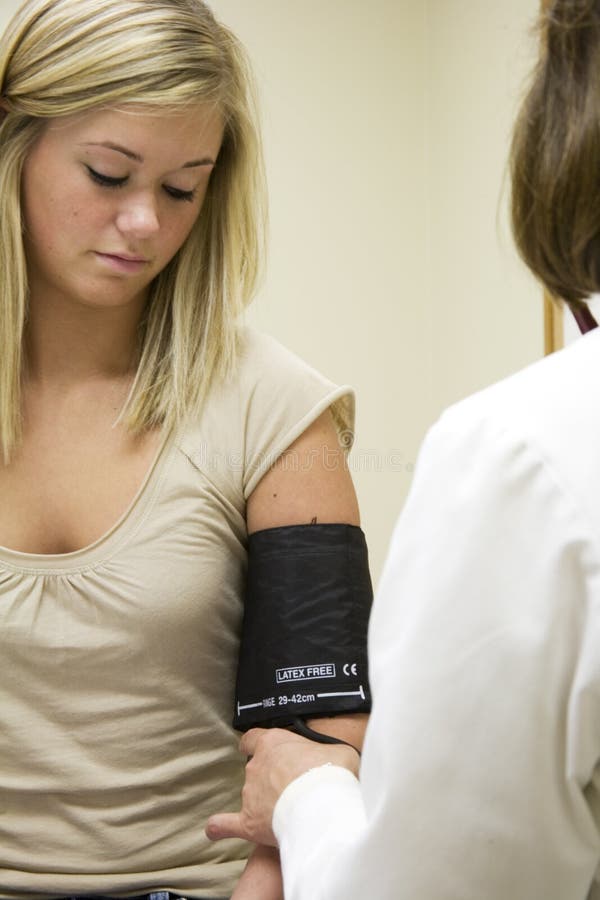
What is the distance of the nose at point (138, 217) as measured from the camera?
4.33 ft

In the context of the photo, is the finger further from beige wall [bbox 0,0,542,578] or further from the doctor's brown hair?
beige wall [bbox 0,0,542,578]

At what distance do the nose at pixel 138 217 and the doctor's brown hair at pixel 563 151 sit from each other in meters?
0.71

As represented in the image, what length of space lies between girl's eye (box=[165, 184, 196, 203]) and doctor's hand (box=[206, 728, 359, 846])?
65 cm

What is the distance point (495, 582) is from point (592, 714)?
0.28 feet

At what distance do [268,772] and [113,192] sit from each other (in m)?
0.69

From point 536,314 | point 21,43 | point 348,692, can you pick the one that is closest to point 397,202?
point 536,314

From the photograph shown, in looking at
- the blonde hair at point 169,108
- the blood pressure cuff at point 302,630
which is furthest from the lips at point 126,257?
the blood pressure cuff at point 302,630

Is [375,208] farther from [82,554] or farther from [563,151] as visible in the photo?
[563,151]

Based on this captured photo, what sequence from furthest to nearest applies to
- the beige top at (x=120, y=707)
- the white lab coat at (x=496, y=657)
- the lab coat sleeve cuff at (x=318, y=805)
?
the beige top at (x=120, y=707) < the lab coat sleeve cuff at (x=318, y=805) < the white lab coat at (x=496, y=657)

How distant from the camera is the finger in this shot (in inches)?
46.3

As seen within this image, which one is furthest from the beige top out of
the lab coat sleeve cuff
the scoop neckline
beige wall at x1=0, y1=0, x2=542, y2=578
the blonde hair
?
beige wall at x1=0, y1=0, x2=542, y2=578

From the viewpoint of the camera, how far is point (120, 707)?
1.30 meters

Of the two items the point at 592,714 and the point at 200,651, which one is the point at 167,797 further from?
the point at 592,714

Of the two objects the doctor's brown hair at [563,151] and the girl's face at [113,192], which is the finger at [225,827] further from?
the doctor's brown hair at [563,151]
